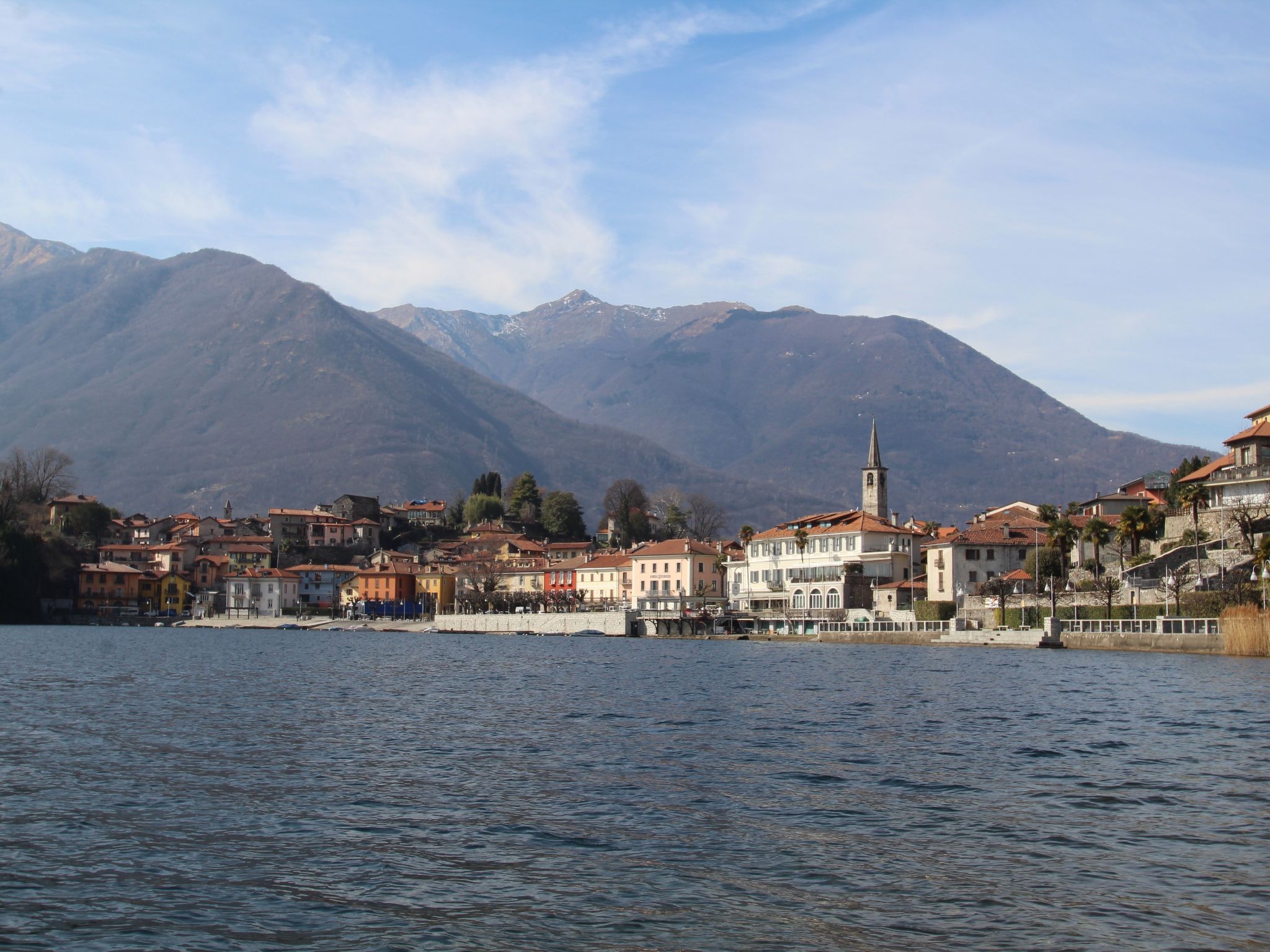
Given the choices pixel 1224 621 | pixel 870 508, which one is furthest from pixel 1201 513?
pixel 870 508

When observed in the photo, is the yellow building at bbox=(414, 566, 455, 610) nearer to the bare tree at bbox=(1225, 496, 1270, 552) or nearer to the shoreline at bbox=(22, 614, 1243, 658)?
the shoreline at bbox=(22, 614, 1243, 658)

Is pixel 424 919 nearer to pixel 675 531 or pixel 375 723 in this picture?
pixel 375 723

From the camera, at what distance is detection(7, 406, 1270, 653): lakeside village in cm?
7819

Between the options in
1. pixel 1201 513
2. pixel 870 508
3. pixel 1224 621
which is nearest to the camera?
pixel 1224 621

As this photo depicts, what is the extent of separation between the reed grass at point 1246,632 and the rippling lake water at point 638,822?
20344 mm

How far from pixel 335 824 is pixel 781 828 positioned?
680 centimetres

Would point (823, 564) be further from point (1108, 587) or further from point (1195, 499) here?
point (1195, 499)

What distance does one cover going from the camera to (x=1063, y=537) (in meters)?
87.6

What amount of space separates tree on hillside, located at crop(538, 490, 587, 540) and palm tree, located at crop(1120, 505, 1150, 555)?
118429mm

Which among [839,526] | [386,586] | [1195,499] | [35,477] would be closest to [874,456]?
[839,526]

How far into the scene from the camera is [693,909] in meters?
14.1

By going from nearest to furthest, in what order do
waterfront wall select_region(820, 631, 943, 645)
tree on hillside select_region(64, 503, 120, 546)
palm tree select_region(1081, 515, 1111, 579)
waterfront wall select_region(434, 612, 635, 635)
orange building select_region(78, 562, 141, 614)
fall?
palm tree select_region(1081, 515, 1111, 579) < waterfront wall select_region(820, 631, 943, 645) < waterfront wall select_region(434, 612, 635, 635) < orange building select_region(78, 562, 141, 614) < tree on hillside select_region(64, 503, 120, 546)

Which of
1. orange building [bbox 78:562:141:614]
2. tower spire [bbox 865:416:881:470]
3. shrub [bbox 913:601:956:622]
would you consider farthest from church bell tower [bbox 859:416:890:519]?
orange building [bbox 78:562:141:614]

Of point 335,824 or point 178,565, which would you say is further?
point 178,565
